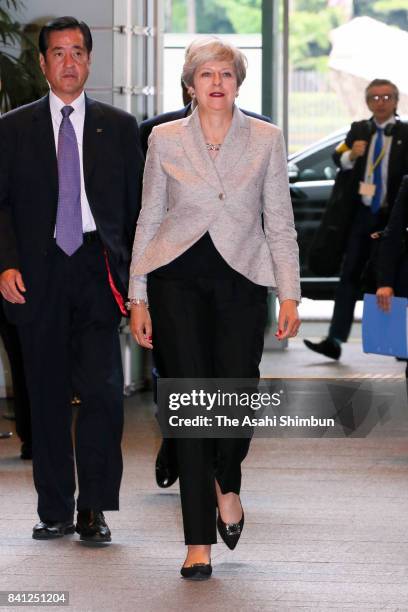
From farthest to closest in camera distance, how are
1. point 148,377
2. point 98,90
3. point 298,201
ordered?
point 298,201
point 148,377
point 98,90

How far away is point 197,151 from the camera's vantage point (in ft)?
17.0

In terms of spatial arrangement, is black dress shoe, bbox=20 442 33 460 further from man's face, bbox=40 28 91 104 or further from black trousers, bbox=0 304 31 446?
man's face, bbox=40 28 91 104

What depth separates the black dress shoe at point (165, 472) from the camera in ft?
21.4

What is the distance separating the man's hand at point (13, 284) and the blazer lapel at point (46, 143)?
31 centimetres

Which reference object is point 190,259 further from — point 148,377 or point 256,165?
point 148,377

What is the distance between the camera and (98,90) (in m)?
9.55

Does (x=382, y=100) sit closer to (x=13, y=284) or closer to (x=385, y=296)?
(x=385, y=296)

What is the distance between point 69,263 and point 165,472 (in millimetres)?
1189

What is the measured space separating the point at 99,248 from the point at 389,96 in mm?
5333

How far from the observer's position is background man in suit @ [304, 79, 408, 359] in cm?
1073

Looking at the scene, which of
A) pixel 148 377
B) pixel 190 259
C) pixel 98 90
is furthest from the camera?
pixel 148 377

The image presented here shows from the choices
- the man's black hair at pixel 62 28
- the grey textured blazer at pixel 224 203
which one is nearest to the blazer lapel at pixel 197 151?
the grey textured blazer at pixel 224 203

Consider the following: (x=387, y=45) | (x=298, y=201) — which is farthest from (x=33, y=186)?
(x=387, y=45)

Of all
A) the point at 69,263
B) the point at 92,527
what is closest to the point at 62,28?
the point at 69,263
